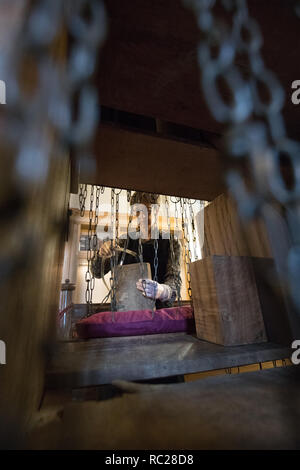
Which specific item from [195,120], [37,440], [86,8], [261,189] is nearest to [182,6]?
[86,8]

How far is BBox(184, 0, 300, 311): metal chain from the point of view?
24.5 inches

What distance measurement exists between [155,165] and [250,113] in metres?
0.50

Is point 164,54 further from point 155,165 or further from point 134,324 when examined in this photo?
point 134,324

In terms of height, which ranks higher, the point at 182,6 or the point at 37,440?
the point at 182,6

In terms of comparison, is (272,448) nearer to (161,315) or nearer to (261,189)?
(161,315)

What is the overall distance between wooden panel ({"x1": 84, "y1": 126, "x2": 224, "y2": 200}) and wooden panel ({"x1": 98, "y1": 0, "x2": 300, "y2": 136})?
132 millimetres

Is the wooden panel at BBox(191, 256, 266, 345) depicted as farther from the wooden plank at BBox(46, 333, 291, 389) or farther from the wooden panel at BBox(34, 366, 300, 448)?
the wooden panel at BBox(34, 366, 300, 448)

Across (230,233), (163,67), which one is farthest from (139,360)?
(163,67)

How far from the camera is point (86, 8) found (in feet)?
1.81

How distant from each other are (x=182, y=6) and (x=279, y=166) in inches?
31.1

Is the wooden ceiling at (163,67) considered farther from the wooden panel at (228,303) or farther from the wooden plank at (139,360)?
the wooden plank at (139,360)

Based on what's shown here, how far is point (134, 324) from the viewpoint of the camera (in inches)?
38.6

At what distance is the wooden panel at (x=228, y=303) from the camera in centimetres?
74

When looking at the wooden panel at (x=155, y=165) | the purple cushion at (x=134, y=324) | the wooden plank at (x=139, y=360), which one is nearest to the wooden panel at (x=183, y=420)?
the wooden plank at (x=139, y=360)
